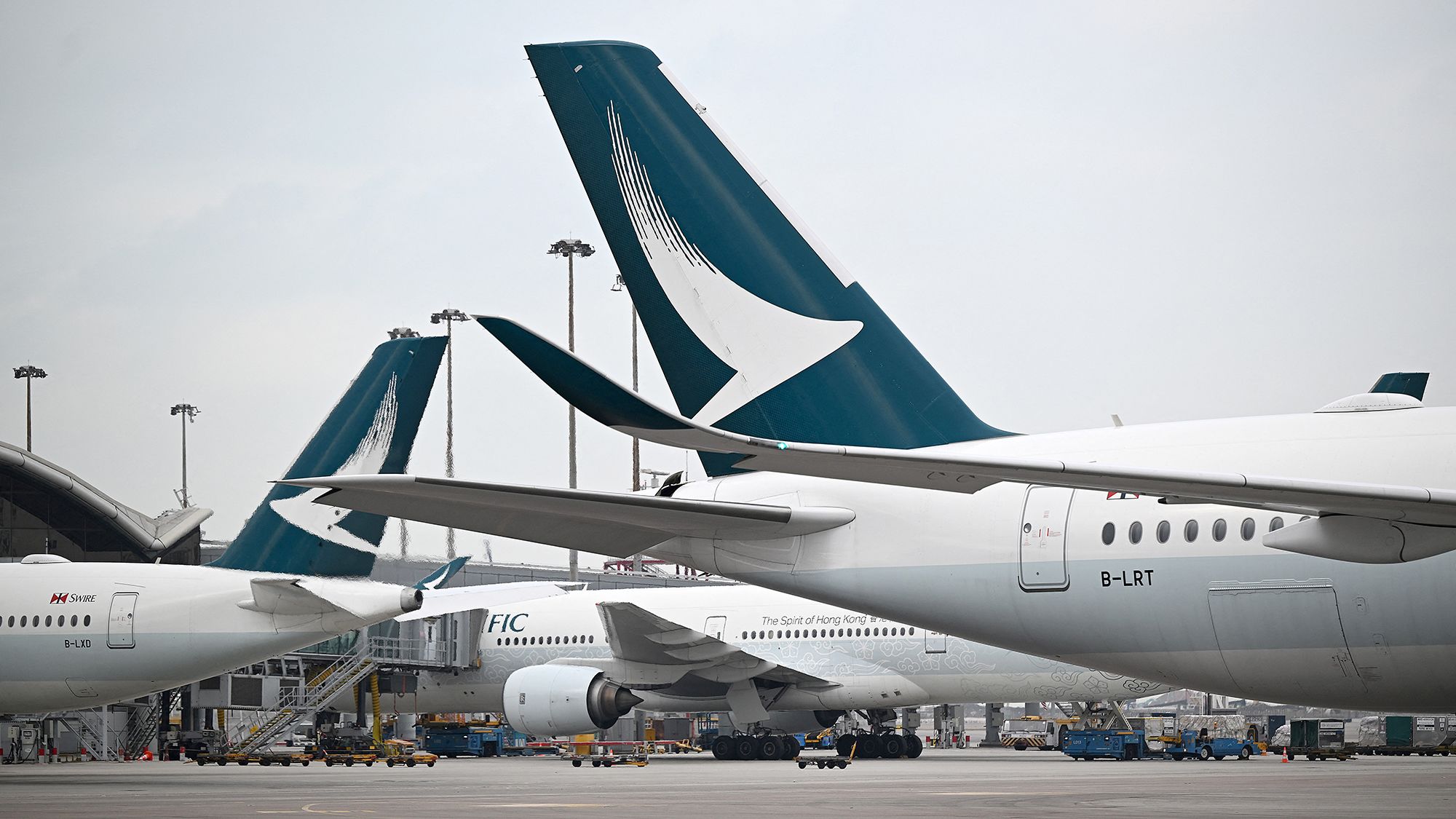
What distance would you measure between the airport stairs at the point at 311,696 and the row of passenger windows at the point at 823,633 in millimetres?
7646

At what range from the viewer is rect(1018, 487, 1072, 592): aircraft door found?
10.2 metres

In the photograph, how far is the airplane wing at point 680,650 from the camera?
87.6 feet

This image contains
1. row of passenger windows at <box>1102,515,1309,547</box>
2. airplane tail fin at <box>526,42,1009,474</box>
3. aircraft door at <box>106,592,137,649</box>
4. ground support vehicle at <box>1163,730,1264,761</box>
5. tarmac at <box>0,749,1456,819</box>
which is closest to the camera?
row of passenger windows at <box>1102,515,1309,547</box>

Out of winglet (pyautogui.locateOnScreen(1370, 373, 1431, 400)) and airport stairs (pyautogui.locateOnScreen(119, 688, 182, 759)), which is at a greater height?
winglet (pyautogui.locateOnScreen(1370, 373, 1431, 400))

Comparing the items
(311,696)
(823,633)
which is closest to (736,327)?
(823,633)

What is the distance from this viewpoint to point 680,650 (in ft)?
89.5

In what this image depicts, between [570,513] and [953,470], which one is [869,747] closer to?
[570,513]

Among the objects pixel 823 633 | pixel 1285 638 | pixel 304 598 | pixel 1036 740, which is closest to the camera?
pixel 1285 638

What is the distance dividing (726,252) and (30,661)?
50.8 ft

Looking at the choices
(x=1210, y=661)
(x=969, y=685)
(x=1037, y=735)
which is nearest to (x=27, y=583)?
(x=969, y=685)

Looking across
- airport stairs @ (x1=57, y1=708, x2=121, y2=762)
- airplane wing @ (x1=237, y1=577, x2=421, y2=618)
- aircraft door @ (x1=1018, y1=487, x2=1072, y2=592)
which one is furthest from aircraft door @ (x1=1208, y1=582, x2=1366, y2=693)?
airport stairs @ (x1=57, y1=708, x2=121, y2=762)

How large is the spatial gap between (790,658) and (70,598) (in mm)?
12567

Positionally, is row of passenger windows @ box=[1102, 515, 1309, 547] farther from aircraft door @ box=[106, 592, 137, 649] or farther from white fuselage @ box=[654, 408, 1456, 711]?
aircraft door @ box=[106, 592, 137, 649]

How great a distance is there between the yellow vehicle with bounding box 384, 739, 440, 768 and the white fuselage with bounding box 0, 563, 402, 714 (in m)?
5.54
